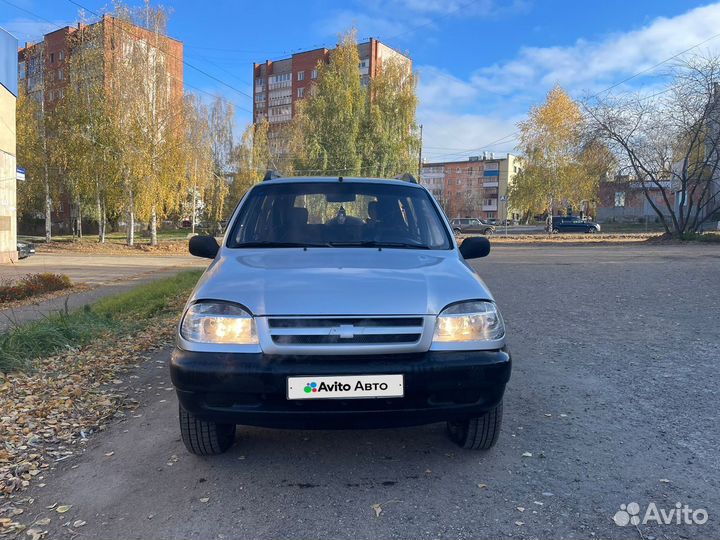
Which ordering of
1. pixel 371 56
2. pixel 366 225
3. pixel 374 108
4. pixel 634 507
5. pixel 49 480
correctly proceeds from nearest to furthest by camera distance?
pixel 634 507 → pixel 49 480 → pixel 366 225 → pixel 374 108 → pixel 371 56

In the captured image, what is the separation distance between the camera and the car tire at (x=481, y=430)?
319 cm

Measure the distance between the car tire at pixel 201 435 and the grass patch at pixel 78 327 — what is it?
3295mm

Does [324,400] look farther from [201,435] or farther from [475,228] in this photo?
[475,228]

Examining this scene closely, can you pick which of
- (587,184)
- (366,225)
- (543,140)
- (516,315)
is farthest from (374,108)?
(366,225)

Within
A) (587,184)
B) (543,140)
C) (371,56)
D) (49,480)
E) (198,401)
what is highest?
(371,56)

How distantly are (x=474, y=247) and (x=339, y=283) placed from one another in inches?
64.6

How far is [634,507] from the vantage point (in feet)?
8.87

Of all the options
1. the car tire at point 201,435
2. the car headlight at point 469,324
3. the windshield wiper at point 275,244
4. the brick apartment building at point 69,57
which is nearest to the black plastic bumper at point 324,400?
the car headlight at point 469,324

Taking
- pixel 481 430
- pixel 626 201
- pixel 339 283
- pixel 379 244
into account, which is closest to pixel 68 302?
pixel 379 244

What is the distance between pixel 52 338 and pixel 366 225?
471 cm

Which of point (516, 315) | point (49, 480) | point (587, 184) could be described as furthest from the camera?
point (587, 184)

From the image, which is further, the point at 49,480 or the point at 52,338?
the point at 52,338

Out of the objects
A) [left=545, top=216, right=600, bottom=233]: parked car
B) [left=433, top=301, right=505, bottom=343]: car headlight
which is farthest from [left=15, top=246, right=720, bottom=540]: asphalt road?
[left=545, top=216, right=600, bottom=233]: parked car

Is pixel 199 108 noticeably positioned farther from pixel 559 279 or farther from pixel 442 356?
Result: pixel 442 356
